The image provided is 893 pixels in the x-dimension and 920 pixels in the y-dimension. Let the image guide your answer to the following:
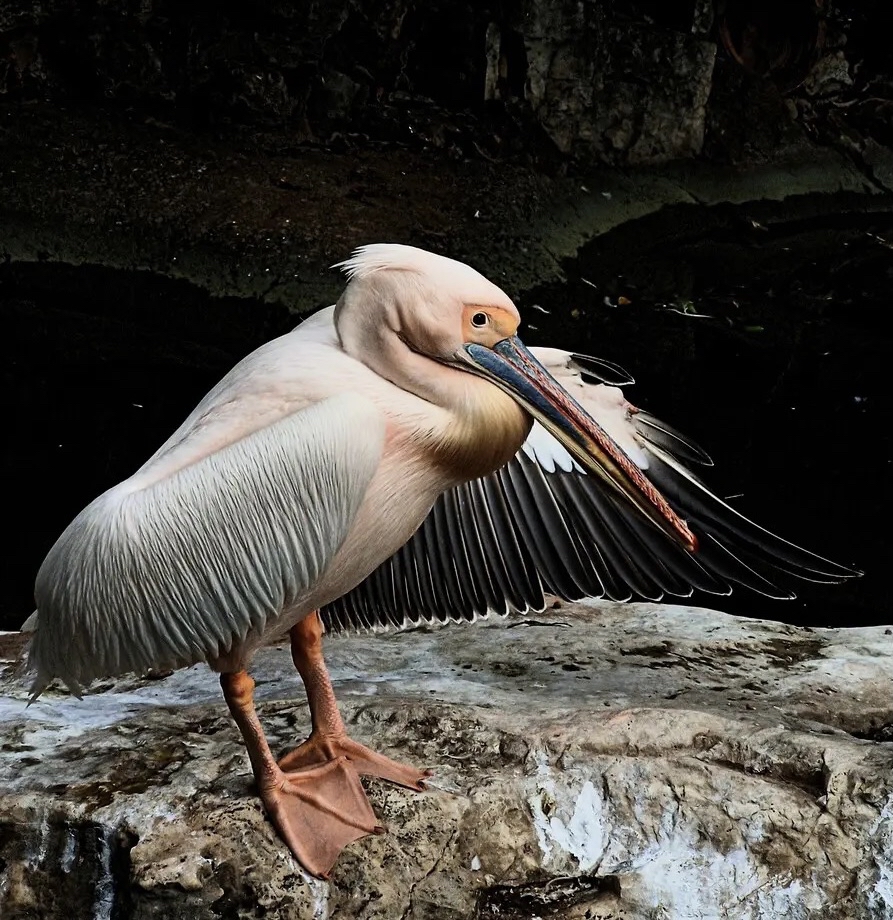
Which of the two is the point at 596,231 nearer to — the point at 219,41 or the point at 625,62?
the point at 625,62

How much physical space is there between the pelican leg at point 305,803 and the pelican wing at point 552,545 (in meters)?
0.72

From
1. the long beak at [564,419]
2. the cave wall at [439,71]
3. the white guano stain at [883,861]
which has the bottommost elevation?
the white guano stain at [883,861]

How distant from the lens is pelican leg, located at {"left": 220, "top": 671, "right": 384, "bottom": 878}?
8.24 feet

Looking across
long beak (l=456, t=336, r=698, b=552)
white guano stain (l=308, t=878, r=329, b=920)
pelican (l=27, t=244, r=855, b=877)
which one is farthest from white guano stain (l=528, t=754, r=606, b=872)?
long beak (l=456, t=336, r=698, b=552)

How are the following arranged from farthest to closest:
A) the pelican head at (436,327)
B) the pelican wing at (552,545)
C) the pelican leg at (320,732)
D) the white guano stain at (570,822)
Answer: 1. the pelican wing at (552,545)
2. the pelican leg at (320,732)
3. the white guano stain at (570,822)
4. the pelican head at (436,327)

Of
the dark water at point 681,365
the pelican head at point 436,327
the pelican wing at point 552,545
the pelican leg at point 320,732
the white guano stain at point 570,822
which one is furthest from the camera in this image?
the dark water at point 681,365

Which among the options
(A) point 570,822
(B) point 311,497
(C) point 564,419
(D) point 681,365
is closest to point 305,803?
(A) point 570,822

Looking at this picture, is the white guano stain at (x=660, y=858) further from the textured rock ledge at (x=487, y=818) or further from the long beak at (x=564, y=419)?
the long beak at (x=564, y=419)

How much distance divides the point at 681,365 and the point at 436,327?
511cm

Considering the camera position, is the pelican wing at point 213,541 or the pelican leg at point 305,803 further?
the pelican leg at point 305,803

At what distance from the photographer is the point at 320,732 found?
2758 millimetres

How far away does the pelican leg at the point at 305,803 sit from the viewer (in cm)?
251

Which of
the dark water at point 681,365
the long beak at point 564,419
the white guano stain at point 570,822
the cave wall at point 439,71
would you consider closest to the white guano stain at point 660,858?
the white guano stain at point 570,822

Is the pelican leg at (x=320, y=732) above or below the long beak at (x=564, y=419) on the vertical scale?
below
